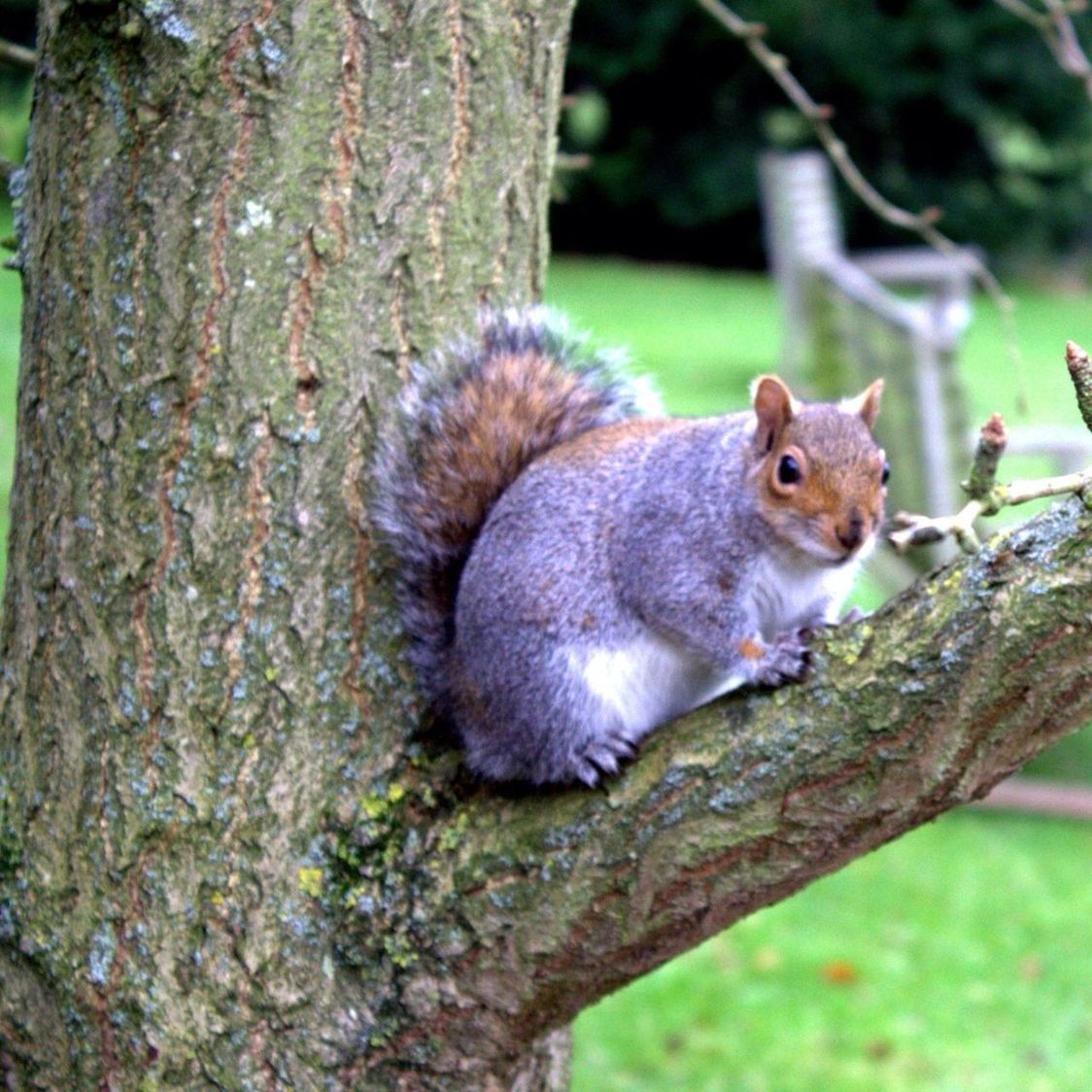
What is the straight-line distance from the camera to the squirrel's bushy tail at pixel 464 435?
180 centimetres

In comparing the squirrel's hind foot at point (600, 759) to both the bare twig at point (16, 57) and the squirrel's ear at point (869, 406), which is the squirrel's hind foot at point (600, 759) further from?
the bare twig at point (16, 57)

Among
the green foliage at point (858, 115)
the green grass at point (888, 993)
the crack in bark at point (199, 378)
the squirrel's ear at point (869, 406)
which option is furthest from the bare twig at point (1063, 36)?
the green foliage at point (858, 115)

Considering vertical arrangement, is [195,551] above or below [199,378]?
below

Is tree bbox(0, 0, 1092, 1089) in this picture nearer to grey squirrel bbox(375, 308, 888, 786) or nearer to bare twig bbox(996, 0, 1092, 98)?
grey squirrel bbox(375, 308, 888, 786)

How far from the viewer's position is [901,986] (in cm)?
356

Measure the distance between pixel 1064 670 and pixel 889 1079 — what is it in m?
2.04

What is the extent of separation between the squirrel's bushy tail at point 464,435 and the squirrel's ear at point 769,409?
26 cm

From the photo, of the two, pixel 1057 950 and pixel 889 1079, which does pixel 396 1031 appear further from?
pixel 1057 950

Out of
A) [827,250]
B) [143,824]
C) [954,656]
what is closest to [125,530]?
[143,824]

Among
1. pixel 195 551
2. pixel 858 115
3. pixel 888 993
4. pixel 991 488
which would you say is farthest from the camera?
pixel 858 115

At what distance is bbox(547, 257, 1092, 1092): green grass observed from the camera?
3221mm

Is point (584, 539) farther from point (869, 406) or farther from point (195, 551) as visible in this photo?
point (195, 551)

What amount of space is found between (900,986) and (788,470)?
209 cm

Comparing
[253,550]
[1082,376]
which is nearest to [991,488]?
[1082,376]
